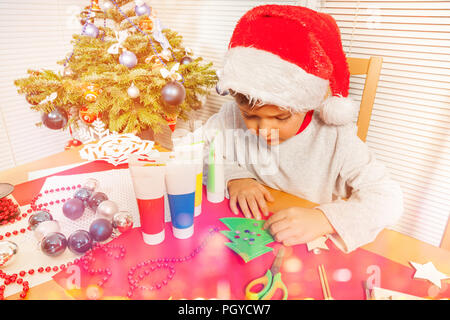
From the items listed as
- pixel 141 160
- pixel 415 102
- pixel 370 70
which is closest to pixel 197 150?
pixel 141 160

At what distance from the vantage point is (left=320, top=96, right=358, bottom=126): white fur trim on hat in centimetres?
66

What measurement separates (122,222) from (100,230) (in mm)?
43

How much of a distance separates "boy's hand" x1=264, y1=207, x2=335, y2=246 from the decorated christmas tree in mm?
501

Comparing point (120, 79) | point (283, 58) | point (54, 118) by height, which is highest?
point (283, 58)

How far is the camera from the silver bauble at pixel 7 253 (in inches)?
19.6

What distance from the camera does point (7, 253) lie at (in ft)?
1.66

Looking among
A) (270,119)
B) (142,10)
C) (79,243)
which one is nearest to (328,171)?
(270,119)

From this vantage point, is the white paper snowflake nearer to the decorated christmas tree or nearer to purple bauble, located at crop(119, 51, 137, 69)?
the decorated christmas tree

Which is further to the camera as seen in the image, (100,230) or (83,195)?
(83,195)

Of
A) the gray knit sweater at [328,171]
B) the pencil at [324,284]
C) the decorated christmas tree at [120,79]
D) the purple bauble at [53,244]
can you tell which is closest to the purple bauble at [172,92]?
the decorated christmas tree at [120,79]

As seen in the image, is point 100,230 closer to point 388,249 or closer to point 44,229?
point 44,229

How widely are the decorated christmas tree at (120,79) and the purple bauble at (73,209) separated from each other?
1.21 feet

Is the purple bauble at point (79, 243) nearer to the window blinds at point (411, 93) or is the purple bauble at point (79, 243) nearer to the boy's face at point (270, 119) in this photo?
the boy's face at point (270, 119)

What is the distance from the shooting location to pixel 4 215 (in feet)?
2.07
